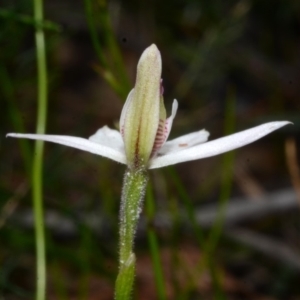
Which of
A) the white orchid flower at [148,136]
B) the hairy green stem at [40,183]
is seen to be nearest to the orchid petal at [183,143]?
the white orchid flower at [148,136]

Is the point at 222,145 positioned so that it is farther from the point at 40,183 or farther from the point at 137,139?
the point at 40,183

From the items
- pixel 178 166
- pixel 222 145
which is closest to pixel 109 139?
pixel 222 145

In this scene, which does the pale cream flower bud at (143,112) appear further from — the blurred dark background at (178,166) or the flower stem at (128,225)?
the blurred dark background at (178,166)

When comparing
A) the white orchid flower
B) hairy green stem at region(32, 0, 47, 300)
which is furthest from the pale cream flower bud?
hairy green stem at region(32, 0, 47, 300)

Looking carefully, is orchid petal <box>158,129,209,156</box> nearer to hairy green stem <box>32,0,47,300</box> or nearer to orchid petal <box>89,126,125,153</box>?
orchid petal <box>89,126,125,153</box>

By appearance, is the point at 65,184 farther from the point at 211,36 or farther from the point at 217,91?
the point at 217,91

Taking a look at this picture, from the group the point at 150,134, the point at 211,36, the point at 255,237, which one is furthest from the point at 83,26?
the point at 150,134
